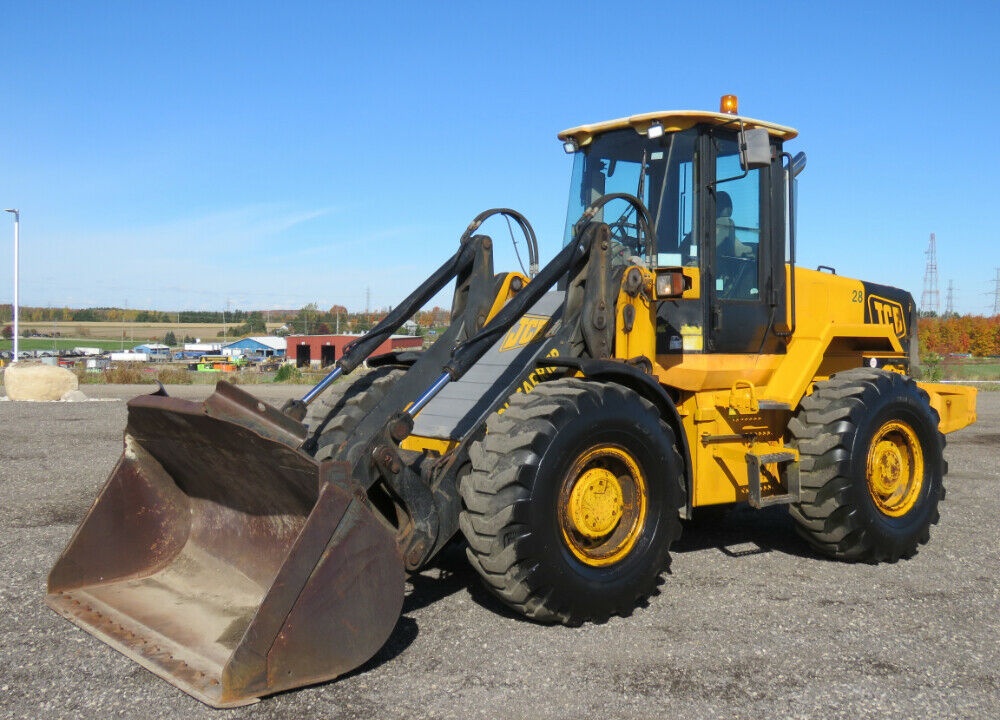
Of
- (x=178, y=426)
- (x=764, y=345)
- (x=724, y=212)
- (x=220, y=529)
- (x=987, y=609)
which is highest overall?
(x=724, y=212)

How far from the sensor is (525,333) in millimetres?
6320

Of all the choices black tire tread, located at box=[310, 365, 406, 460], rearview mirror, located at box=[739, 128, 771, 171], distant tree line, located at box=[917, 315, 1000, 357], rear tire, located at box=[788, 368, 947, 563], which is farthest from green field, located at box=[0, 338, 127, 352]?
rearview mirror, located at box=[739, 128, 771, 171]

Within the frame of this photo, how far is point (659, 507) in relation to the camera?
17.9 ft

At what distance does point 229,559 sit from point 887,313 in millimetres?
5944

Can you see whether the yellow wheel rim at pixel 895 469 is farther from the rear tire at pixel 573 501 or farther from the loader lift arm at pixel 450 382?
the loader lift arm at pixel 450 382

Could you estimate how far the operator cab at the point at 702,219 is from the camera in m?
6.49

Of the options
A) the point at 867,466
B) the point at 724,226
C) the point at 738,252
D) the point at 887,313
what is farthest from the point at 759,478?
the point at 887,313

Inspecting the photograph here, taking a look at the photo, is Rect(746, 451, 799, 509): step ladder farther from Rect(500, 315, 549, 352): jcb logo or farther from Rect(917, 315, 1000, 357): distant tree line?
Rect(917, 315, 1000, 357): distant tree line

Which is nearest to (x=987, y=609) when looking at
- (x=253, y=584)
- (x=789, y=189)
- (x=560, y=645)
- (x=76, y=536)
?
(x=560, y=645)

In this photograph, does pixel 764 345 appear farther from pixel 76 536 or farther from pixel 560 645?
pixel 76 536

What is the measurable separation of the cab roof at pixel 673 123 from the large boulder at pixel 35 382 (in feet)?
57.4

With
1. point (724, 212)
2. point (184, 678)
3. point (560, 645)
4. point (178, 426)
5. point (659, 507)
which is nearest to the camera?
point (184, 678)

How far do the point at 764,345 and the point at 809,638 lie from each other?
2.53 m

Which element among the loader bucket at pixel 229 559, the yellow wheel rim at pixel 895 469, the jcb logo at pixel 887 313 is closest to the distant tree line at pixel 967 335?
the jcb logo at pixel 887 313
